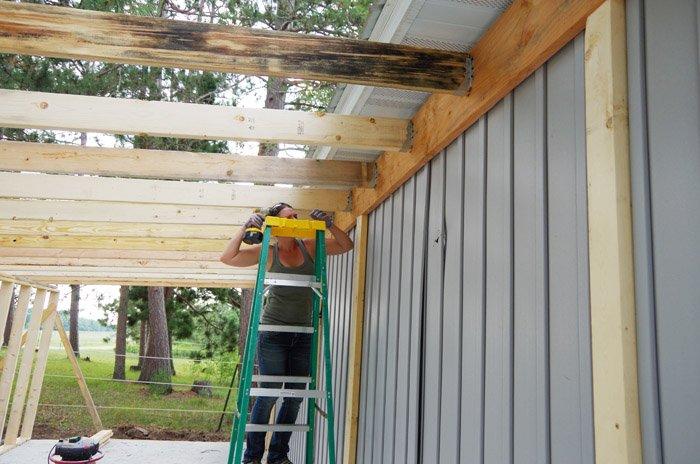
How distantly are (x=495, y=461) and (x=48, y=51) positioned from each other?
6.78 feet

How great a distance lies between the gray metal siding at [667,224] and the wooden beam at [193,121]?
1.76 m

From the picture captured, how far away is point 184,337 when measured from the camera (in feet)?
51.7

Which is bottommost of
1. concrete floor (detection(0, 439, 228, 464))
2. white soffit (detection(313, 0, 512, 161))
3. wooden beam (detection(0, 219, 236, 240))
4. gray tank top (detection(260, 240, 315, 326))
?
concrete floor (detection(0, 439, 228, 464))

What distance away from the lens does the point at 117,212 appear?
4691 millimetres

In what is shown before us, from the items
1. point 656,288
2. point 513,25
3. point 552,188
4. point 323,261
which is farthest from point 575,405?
point 323,261

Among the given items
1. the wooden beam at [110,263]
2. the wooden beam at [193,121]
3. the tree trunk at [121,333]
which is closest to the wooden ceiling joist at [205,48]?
the wooden beam at [193,121]

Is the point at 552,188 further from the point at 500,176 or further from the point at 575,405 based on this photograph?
the point at 575,405

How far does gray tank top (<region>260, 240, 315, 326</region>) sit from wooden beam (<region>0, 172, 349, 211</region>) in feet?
1.72

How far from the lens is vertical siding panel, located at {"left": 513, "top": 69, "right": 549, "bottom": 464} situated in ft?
5.61

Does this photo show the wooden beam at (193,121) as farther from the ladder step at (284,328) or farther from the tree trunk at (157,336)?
the tree trunk at (157,336)

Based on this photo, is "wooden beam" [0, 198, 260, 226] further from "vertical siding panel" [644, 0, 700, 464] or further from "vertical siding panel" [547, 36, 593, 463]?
"vertical siding panel" [644, 0, 700, 464]

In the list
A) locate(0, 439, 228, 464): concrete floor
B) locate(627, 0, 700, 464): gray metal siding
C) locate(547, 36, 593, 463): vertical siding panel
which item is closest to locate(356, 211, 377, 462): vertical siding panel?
locate(547, 36, 593, 463): vertical siding panel

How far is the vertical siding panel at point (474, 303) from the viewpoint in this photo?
2.11 m

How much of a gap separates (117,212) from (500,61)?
11.9ft
